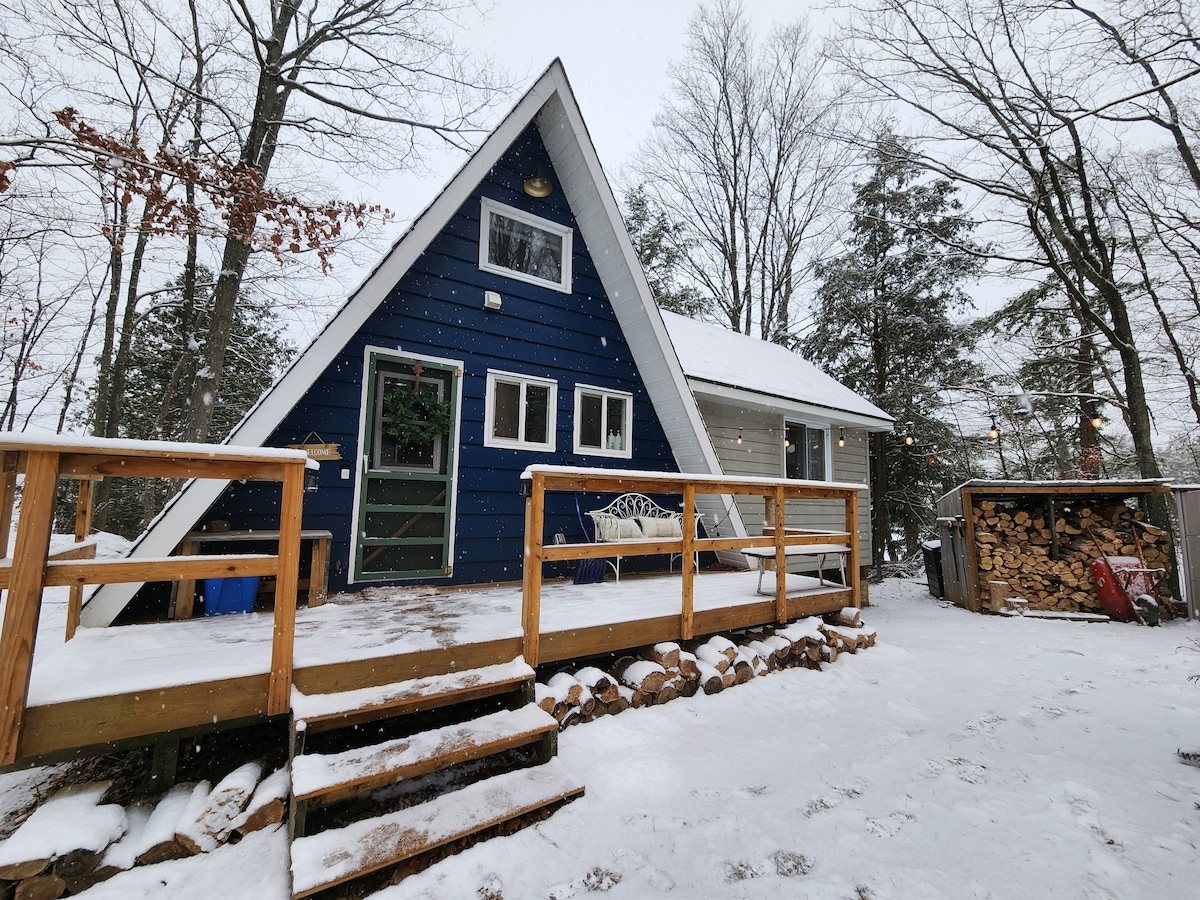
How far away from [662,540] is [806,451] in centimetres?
665

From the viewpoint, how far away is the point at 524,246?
572 cm

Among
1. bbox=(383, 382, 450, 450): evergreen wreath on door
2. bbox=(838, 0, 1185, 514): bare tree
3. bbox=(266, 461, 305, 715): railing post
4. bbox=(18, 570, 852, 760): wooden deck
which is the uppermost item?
bbox=(838, 0, 1185, 514): bare tree

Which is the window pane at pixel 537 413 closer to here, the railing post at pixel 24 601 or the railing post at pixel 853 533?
the railing post at pixel 853 533

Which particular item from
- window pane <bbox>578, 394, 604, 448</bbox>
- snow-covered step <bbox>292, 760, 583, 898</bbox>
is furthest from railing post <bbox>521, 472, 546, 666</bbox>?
window pane <bbox>578, 394, 604, 448</bbox>

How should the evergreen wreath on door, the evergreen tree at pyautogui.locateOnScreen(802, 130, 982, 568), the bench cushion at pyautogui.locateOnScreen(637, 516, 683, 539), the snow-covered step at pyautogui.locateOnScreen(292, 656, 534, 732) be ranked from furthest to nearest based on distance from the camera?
the evergreen tree at pyautogui.locateOnScreen(802, 130, 982, 568) → the bench cushion at pyautogui.locateOnScreen(637, 516, 683, 539) → the evergreen wreath on door → the snow-covered step at pyautogui.locateOnScreen(292, 656, 534, 732)

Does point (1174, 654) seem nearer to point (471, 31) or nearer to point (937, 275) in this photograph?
point (937, 275)

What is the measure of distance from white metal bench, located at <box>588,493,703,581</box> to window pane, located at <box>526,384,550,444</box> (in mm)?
1046

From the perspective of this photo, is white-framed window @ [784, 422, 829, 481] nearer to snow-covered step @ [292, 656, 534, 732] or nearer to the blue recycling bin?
snow-covered step @ [292, 656, 534, 732]

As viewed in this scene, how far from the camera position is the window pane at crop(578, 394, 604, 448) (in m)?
6.01

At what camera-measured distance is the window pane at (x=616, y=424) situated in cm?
621

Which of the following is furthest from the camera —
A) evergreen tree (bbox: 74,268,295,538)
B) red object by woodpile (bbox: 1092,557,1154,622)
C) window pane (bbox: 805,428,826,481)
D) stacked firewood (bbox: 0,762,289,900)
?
evergreen tree (bbox: 74,268,295,538)

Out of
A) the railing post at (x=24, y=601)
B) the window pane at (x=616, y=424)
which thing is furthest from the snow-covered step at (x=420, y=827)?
the window pane at (x=616, y=424)

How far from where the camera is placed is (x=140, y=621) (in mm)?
3660

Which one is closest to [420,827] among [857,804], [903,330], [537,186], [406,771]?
[406,771]
